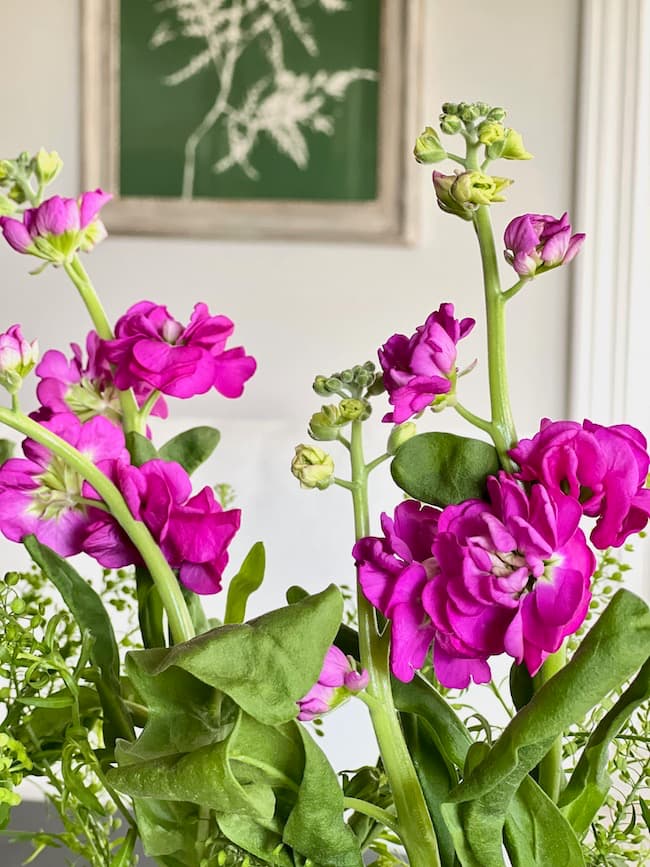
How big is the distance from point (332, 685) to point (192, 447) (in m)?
0.18

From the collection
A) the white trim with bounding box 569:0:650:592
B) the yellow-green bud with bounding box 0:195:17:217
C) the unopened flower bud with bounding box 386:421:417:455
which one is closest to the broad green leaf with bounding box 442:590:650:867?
the unopened flower bud with bounding box 386:421:417:455

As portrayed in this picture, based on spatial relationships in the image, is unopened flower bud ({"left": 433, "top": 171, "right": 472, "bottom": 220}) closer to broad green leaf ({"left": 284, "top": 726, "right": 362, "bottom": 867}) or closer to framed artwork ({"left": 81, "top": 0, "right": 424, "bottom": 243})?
broad green leaf ({"left": 284, "top": 726, "right": 362, "bottom": 867})

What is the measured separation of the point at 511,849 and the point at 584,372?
1.57 metres

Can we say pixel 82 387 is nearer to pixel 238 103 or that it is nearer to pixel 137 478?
pixel 137 478

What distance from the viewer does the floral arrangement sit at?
0.37 m

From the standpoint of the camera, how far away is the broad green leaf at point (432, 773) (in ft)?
1.45

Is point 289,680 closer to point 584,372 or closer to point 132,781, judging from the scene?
point 132,781

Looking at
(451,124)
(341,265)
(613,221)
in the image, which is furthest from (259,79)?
(451,124)

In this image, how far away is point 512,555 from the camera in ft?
1.25

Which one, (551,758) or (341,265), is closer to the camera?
(551,758)

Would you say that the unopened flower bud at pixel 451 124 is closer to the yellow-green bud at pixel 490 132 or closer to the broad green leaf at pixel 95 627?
the yellow-green bud at pixel 490 132


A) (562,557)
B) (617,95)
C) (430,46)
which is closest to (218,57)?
(430,46)

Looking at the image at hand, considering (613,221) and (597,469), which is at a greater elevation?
(613,221)

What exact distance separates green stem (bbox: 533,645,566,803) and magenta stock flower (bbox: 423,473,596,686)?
1.4 inches
